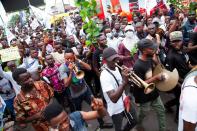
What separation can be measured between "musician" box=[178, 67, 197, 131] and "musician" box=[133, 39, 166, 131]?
5.89 feet

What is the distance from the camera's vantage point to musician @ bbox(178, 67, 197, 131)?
250cm

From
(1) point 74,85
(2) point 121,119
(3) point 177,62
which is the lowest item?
(2) point 121,119

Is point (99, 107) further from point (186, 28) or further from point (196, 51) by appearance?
point (186, 28)

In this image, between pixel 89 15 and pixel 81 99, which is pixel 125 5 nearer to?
pixel 89 15

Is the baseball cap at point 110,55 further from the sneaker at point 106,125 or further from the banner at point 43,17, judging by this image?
the banner at point 43,17

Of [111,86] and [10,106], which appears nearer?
[111,86]

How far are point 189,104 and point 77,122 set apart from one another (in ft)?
4.14

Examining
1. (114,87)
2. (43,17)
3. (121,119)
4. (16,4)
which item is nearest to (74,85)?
(121,119)

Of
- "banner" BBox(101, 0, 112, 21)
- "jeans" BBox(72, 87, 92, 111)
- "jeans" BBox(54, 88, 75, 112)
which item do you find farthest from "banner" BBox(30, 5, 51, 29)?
"jeans" BBox(72, 87, 92, 111)

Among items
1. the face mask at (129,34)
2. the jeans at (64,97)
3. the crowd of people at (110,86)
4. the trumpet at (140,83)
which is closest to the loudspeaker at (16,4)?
the crowd of people at (110,86)

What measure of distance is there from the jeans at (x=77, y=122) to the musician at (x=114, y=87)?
0.93m

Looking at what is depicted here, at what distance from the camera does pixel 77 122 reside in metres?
3.17

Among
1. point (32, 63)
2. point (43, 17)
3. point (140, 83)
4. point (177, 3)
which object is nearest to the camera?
point (140, 83)

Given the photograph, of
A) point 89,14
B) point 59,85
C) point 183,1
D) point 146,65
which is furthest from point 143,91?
point 183,1
